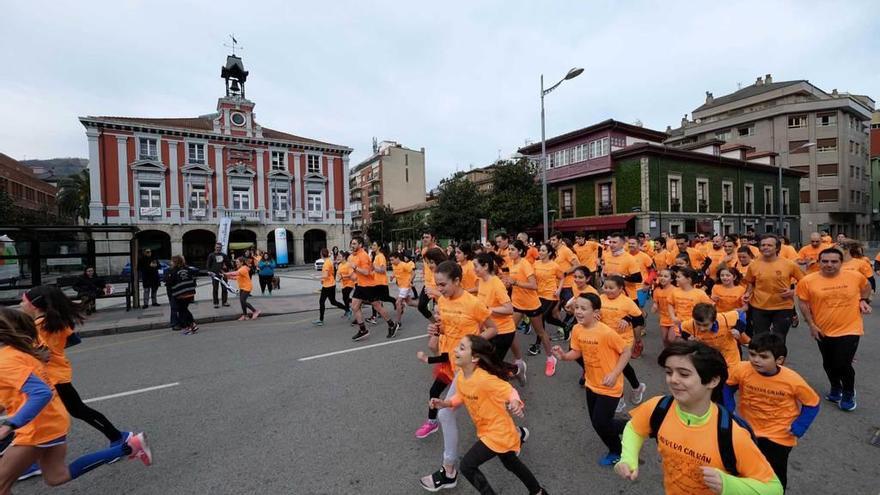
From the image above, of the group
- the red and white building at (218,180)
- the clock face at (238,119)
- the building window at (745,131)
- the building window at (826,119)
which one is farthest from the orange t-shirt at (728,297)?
the building window at (826,119)

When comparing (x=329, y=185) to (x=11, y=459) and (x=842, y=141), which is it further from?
(x=842, y=141)

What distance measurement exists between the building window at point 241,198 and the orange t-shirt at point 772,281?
123ft

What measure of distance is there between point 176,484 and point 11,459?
39.9 inches

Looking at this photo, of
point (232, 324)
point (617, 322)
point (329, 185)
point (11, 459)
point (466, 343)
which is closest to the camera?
point (11, 459)

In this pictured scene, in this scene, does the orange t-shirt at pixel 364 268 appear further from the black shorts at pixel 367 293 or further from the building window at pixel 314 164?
the building window at pixel 314 164

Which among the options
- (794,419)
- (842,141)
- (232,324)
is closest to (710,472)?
(794,419)

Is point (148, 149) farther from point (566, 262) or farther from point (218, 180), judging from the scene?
point (566, 262)

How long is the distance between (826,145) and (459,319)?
54.3 meters

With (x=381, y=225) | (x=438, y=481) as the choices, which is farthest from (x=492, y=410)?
(x=381, y=225)

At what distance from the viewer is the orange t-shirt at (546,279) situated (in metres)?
6.39

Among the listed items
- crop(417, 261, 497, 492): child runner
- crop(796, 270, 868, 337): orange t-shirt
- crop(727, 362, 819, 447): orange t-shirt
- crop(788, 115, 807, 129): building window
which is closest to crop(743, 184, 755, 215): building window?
crop(788, 115, 807, 129): building window

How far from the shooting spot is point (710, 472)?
5.28 feet

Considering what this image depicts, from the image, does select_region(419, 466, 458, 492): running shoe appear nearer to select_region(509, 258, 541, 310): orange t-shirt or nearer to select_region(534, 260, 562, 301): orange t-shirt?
select_region(509, 258, 541, 310): orange t-shirt

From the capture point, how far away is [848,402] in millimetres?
3930
